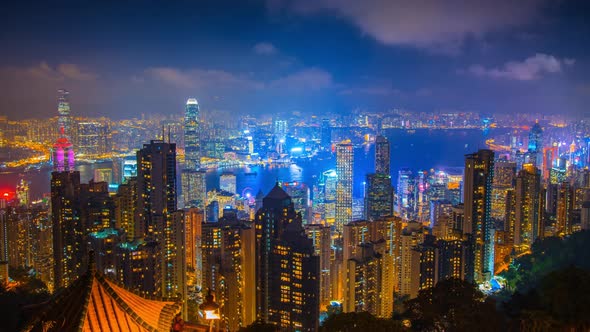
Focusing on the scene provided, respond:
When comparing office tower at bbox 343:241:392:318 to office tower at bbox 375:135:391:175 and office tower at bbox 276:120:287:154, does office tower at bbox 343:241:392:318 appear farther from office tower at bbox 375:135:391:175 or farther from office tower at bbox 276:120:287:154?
office tower at bbox 375:135:391:175

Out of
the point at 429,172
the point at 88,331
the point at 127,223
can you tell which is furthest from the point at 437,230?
the point at 88,331

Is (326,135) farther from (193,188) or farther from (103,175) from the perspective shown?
(103,175)

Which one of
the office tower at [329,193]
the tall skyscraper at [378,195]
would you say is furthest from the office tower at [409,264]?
the office tower at [329,193]

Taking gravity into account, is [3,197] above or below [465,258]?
above

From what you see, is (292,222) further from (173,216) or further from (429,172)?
(429,172)

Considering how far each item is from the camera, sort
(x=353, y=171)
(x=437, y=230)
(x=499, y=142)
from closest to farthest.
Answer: (x=437, y=230) → (x=499, y=142) → (x=353, y=171)

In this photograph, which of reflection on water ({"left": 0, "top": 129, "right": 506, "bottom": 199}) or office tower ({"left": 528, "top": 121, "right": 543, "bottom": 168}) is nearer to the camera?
office tower ({"left": 528, "top": 121, "right": 543, "bottom": 168})

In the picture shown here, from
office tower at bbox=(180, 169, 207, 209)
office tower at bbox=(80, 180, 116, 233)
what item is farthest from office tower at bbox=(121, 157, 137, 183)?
office tower at bbox=(180, 169, 207, 209)

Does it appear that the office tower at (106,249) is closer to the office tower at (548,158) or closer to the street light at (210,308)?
the street light at (210,308)
